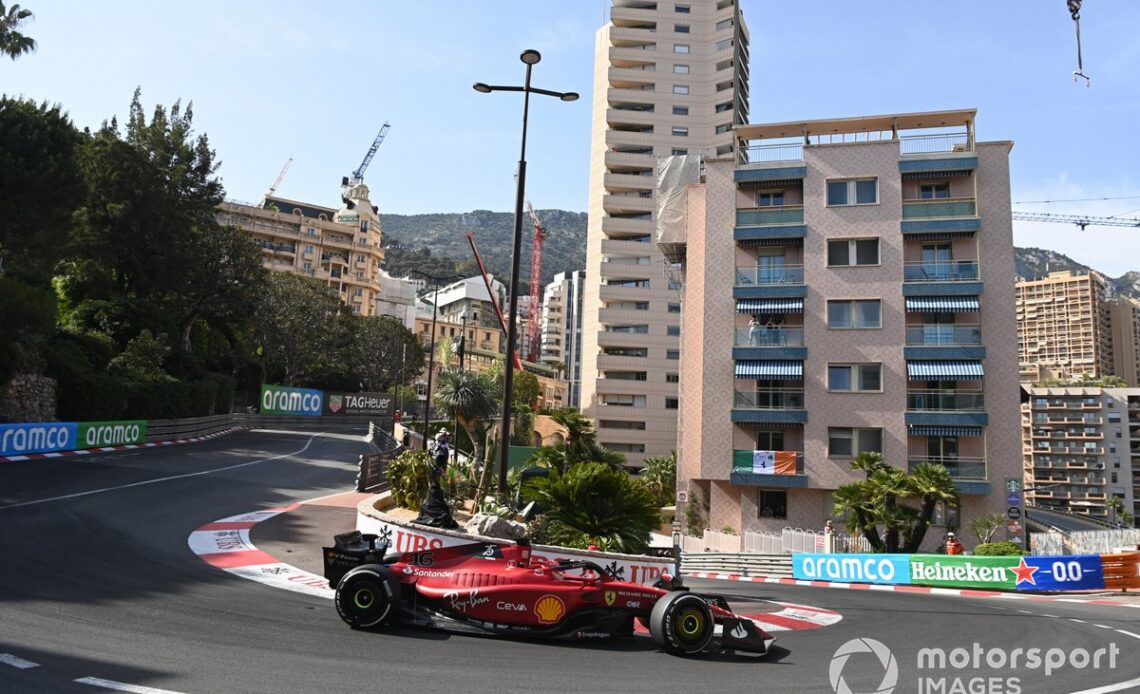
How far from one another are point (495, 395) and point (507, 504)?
592 inches

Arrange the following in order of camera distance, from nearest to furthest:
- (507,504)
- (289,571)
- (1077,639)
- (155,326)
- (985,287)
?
(1077,639), (289,571), (507,504), (985,287), (155,326)

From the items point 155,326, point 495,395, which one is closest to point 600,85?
point 155,326

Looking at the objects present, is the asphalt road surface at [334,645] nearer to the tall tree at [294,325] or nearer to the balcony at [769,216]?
the balcony at [769,216]

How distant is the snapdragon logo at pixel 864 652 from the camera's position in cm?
768

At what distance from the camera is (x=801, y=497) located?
115 ft

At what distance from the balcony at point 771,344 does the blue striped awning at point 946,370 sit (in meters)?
5.12

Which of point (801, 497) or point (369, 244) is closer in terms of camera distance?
point (801, 497)

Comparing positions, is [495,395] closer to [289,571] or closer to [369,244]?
[289,571]

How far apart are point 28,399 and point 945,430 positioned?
43694 mm

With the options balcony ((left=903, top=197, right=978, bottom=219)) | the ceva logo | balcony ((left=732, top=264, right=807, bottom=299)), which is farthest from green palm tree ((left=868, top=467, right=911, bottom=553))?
the ceva logo

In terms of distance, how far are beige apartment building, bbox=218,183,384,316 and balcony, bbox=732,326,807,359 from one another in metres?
85.8

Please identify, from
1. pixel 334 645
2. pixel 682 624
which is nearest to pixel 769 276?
pixel 682 624
